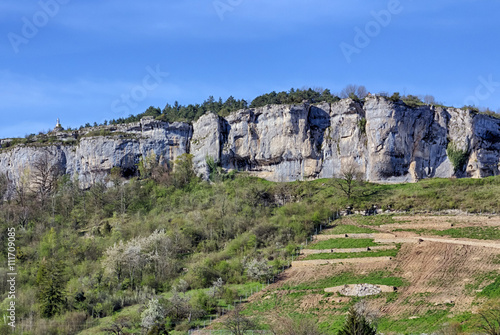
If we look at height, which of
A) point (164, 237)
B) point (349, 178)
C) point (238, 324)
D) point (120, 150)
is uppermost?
point (120, 150)

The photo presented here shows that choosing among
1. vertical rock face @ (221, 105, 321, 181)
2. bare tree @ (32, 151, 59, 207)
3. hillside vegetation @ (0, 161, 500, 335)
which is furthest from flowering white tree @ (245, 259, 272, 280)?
bare tree @ (32, 151, 59, 207)

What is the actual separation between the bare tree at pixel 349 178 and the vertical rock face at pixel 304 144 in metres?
0.35

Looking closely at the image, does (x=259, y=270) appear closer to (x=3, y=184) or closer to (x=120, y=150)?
(x=120, y=150)

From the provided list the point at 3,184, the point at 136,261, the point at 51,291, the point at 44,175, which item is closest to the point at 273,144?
the point at 136,261

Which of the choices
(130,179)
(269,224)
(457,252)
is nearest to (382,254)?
(457,252)

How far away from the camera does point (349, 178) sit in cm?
6638

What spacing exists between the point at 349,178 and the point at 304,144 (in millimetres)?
9979

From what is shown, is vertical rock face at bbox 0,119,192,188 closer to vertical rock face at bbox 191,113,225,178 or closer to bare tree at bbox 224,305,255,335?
vertical rock face at bbox 191,113,225,178

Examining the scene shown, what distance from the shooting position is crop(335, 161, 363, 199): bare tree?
217ft

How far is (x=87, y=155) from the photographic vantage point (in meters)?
83.1

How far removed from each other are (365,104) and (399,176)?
9844 mm

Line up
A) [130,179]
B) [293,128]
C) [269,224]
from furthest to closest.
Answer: [130,179], [293,128], [269,224]

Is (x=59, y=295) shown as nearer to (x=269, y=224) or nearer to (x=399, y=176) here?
(x=269, y=224)

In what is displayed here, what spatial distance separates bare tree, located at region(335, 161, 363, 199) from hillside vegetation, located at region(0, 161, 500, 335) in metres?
0.84
